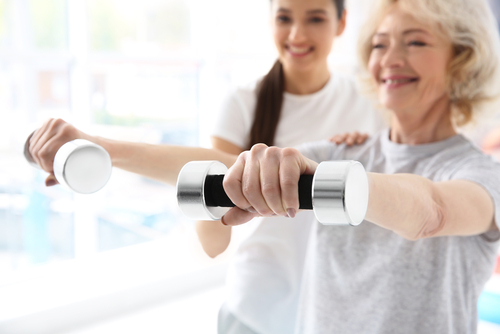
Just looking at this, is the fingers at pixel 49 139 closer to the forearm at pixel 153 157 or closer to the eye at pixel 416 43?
the forearm at pixel 153 157

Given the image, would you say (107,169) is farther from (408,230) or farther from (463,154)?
(463,154)

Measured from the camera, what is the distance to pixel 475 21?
701 mm

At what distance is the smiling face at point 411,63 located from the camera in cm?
69

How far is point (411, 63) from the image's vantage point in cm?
69

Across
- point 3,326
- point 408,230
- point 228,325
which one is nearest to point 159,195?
point 3,326

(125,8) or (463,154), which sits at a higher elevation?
(125,8)

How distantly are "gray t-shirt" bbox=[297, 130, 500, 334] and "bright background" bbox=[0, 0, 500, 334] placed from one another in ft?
0.62

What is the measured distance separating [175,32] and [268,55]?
41 cm

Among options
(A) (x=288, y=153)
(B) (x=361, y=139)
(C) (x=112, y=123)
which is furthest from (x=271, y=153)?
(C) (x=112, y=123)

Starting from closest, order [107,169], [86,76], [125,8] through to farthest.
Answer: [107,169] < [86,76] < [125,8]

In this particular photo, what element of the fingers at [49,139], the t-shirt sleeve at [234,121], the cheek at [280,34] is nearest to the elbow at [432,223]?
the fingers at [49,139]

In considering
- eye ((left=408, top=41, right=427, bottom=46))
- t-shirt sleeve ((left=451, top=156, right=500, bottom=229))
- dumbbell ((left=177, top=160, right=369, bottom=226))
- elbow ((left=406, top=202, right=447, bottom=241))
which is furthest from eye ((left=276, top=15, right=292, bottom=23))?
dumbbell ((left=177, top=160, right=369, bottom=226))

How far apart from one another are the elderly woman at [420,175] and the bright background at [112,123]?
0.21 meters

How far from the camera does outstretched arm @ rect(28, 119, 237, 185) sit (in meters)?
0.41
